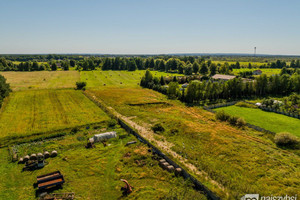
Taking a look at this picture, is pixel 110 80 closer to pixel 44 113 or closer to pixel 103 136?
pixel 44 113

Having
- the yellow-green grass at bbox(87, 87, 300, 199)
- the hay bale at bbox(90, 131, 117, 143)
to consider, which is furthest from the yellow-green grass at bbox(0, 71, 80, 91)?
the hay bale at bbox(90, 131, 117, 143)

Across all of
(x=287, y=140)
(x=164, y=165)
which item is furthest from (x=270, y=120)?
(x=164, y=165)

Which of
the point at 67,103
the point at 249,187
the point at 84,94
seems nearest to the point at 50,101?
the point at 67,103

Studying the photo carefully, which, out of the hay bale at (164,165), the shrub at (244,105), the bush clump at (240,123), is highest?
the shrub at (244,105)

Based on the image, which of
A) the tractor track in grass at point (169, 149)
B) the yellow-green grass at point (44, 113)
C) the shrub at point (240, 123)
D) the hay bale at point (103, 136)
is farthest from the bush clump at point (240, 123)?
the yellow-green grass at point (44, 113)

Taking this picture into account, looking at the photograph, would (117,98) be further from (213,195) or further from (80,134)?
(213,195)

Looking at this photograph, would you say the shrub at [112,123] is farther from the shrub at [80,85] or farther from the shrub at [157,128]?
the shrub at [80,85]
